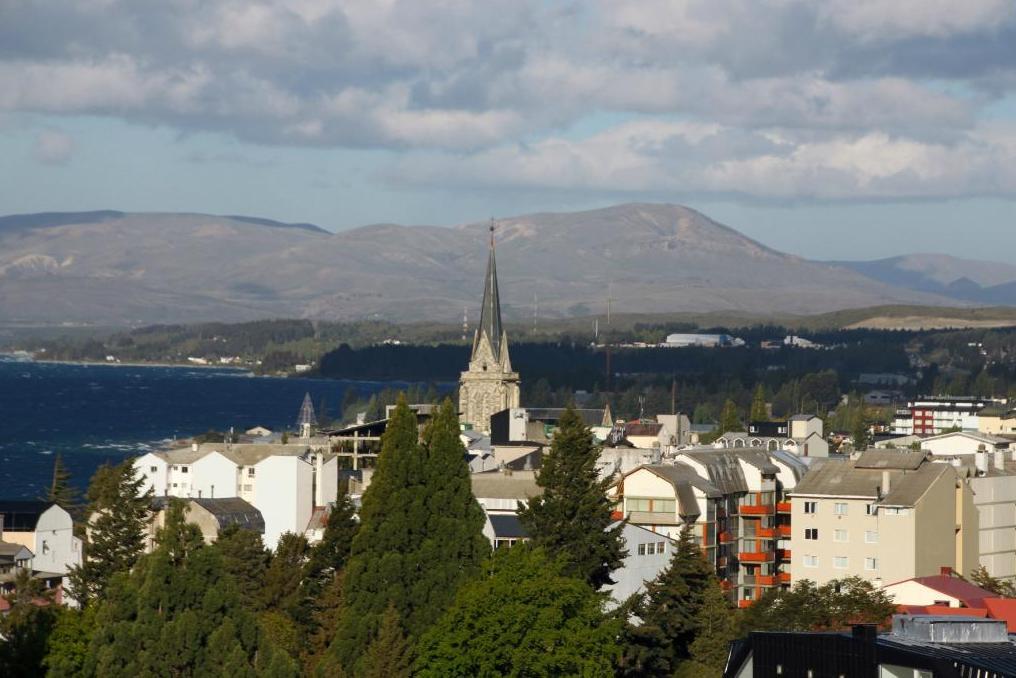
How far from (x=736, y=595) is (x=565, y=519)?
1719 centimetres

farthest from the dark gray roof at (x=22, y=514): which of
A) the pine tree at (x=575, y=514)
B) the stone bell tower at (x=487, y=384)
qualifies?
the stone bell tower at (x=487, y=384)

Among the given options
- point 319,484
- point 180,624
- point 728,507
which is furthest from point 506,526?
point 180,624

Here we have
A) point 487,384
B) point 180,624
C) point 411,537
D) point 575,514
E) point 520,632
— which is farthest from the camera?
point 487,384

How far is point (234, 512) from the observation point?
81.2 metres

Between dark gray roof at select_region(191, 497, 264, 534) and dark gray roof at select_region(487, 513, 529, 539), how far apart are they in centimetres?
946

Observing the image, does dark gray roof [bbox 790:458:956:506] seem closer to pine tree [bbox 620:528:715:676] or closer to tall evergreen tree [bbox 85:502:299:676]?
pine tree [bbox 620:528:715:676]

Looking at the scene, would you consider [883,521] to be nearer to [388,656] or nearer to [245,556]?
[245,556]

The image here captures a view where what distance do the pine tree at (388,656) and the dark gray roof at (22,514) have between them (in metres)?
31.2

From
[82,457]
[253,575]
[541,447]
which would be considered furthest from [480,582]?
[82,457]

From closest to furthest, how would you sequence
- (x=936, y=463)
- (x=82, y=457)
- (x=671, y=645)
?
1. (x=671, y=645)
2. (x=936, y=463)
3. (x=82, y=457)

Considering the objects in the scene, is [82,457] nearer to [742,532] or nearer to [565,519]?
[742,532]

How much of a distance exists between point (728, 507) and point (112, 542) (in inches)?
837

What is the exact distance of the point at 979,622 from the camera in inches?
1644

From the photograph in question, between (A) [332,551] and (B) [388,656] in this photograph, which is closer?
(B) [388,656]
